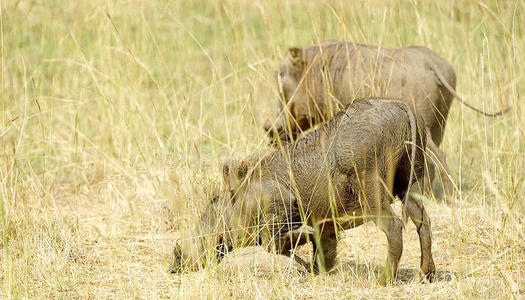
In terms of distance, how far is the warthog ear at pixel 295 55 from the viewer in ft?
21.5

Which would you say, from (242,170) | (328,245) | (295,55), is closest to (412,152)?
(328,245)

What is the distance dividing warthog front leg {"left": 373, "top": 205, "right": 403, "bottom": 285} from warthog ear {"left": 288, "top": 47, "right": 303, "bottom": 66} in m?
2.70

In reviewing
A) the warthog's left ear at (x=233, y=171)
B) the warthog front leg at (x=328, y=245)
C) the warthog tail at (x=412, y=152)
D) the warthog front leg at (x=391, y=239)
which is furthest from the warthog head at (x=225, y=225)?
the warthog tail at (x=412, y=152)

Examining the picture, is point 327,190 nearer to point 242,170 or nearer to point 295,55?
point 242,170

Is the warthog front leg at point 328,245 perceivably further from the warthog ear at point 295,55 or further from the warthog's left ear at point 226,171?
the warthog ear at point 295,55

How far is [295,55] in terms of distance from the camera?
6590mm

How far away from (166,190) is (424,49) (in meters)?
2.17

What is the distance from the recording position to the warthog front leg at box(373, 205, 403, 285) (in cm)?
403

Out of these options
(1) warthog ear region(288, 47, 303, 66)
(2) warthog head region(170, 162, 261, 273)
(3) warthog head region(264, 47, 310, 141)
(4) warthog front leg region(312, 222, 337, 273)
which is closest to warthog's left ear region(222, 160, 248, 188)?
(2) warthog head region(170, 162, 261, 273)

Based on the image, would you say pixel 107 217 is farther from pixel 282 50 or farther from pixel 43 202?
pixel 282 50

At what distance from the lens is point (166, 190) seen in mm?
5125

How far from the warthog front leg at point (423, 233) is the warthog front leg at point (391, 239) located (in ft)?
0.45

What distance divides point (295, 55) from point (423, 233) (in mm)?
2767

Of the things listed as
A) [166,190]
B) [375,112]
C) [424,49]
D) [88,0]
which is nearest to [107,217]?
[166,190]
